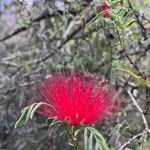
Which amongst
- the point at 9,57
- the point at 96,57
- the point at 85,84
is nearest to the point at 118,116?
the point at 96,57

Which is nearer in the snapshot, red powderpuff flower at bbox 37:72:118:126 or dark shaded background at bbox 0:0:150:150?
red powderpuff flower at bbox 37:72:118:126

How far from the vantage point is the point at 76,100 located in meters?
2.10

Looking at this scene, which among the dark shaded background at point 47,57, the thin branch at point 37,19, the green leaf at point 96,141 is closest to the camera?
the green leaf at point 96,141

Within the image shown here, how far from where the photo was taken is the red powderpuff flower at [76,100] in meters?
2.06

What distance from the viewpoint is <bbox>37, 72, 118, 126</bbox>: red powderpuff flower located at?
2.06 metres

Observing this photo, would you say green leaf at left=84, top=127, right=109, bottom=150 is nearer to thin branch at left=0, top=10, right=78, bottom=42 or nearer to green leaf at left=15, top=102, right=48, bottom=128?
green leaf at left=15, top=102, right=48, bottom=128

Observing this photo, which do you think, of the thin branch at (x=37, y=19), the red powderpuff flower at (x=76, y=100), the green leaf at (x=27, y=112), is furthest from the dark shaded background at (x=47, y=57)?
the green leaf at (x=27, y=112)

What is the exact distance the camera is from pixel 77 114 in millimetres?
2045

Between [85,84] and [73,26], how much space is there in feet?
6.17

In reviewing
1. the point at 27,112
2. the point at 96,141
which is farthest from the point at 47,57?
the point at 96,141

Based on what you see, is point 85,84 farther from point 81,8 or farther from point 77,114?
point 81,8

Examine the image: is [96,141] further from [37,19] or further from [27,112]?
[37,19]

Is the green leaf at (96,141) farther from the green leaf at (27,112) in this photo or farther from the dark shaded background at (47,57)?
the dark shaded background at (47,57)

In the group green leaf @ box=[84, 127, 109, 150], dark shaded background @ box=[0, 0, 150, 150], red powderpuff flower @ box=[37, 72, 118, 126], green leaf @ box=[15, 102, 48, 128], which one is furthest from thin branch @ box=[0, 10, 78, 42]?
green leaf @ box=[84, 127, 109, 150]
